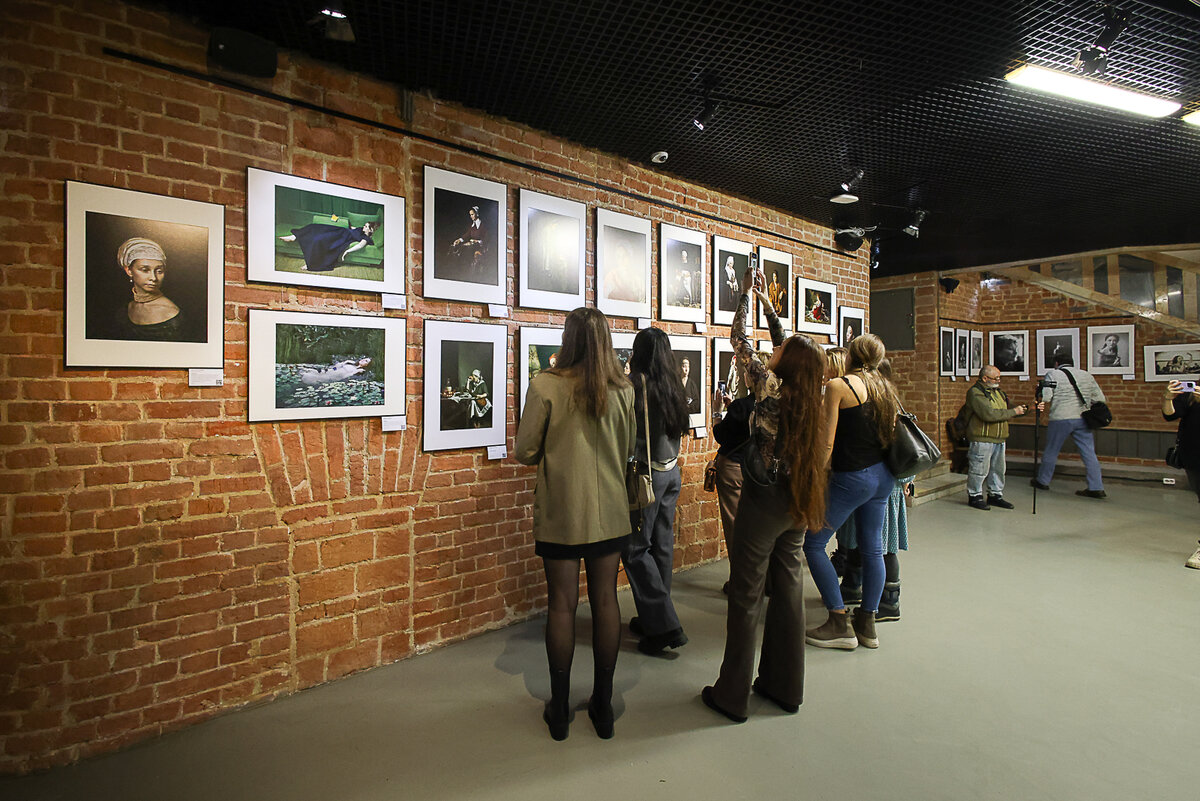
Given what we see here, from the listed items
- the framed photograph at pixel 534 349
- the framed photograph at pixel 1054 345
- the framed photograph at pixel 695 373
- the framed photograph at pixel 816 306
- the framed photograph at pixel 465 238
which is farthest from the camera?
the framed photograph at pixel 1054 345

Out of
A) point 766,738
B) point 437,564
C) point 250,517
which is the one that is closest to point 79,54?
point 250,517

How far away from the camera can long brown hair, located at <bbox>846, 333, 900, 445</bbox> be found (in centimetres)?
323

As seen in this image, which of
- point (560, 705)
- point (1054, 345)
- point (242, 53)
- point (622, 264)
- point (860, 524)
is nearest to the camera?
point (560, 705)

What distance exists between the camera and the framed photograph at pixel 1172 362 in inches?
347

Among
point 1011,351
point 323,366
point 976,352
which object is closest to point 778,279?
point 323,366

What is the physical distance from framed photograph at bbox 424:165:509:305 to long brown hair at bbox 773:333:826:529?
6.20 ft

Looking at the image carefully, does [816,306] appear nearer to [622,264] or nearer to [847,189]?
[847,189]

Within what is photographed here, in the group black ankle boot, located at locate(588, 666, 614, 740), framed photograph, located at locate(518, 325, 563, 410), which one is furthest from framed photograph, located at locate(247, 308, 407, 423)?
black ankle boot, located at locate(588, 666, 614, 740)

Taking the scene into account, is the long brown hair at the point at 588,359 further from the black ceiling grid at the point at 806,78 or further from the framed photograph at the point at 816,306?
the framed photograph at the point at 816,306

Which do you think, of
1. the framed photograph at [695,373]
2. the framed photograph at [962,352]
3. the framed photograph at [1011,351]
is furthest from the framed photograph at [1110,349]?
the framed photograph at [695,373]

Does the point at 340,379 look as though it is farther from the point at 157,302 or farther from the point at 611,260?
the point at 611,260

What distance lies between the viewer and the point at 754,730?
260cm

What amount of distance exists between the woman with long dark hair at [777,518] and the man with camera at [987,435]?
19.8 feet

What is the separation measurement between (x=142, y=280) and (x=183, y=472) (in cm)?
85
